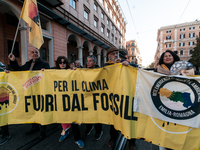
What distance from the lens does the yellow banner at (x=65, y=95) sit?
2.03m

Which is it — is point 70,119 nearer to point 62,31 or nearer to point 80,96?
point 80,96

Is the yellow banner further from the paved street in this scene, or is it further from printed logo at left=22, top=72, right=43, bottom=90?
the paved street

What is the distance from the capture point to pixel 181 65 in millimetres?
1720

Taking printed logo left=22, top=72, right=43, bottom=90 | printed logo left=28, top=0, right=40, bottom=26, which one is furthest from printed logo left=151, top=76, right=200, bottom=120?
printed logo left=28, top=0, right=40, bottom=26

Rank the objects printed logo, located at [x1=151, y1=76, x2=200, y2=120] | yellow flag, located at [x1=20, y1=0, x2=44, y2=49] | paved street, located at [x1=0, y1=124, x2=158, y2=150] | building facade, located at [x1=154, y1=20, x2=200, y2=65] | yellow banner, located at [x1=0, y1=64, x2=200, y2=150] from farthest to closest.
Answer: building facade, located at [x1=154, y1=20, x2=200, y2=65], yellow flag, located at [x1=20, y1=0, x2=44, y2=49], paved street, located at [x1=0, y1=124, x2=158, y2=150], yellow banner, located at [x1=0, y1=64, x2=200, y2=150], printed logo, located at [x1=151, y1=76, x2=200, y2=120]

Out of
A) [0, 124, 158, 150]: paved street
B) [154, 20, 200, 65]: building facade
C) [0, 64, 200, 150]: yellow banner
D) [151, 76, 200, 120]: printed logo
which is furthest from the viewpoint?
[154, 20, 200, 65]: building facade

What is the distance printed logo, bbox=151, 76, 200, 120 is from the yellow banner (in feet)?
1.55

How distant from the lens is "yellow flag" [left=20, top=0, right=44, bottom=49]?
242 centimetres

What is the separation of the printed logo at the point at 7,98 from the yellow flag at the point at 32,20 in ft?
3.92

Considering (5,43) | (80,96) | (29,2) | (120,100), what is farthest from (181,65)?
(5,43)

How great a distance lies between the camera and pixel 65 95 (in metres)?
2.24

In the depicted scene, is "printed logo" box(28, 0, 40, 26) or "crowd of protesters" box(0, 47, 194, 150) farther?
"printed logo" box(28, 0, 40, 26)

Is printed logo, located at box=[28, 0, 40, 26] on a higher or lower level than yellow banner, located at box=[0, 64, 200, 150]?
higher

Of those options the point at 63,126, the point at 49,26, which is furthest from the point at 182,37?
the point at 63,126
